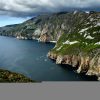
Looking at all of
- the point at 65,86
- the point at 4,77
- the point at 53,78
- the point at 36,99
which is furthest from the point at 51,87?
the point at 53,78

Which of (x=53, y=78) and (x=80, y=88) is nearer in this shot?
(x=80, y=88)

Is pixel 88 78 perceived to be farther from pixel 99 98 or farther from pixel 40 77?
pixel 99 98

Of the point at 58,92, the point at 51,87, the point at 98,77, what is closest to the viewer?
the point at 58,92

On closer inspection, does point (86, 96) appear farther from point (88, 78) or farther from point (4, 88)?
point (88, 78)

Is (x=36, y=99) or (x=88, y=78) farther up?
(x=36, y=99)

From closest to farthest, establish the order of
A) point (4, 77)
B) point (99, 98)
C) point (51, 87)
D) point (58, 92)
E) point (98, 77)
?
1. point (99, 98)
2. point (58, 92)
3. point (51, 87)
4. point (4, 77)
5. point (98, 77)

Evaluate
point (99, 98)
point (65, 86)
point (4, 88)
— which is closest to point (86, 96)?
point (99, 98)

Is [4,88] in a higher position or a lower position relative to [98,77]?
higher

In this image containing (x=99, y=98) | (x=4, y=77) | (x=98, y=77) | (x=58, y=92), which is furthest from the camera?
(x=98, y=77)

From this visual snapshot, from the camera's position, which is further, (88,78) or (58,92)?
(88,78)

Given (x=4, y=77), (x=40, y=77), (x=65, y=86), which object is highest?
(x=65, y=86)
